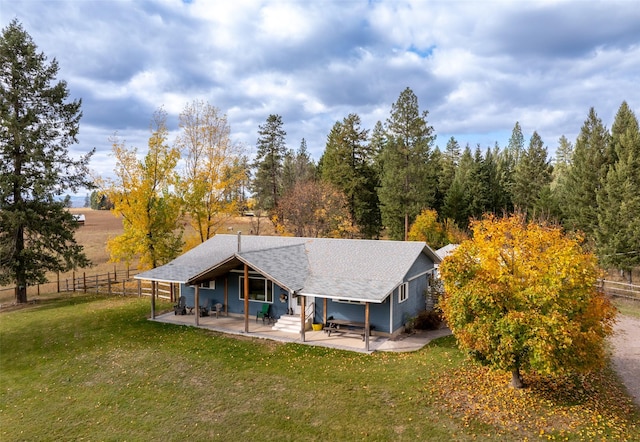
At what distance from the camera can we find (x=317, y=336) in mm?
18016

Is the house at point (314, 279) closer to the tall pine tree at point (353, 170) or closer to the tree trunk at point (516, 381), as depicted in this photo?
the tree trunk at point (516, 381)

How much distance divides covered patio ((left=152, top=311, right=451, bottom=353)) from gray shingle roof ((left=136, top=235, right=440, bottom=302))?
213 centimetres

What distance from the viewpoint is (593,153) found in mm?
34062

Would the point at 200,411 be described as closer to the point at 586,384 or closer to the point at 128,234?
the point at 586,384

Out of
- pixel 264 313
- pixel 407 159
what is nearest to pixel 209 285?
pixel 264 313

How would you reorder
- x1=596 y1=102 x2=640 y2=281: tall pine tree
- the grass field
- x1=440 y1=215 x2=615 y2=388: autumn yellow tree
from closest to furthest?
x1=440 y1=215 x2=615 y2=388: autumn yellow tree → x1=596 y1=102 x2=640 y2=281: tall pine tree → the grass field

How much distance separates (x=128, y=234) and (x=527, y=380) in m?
23.1

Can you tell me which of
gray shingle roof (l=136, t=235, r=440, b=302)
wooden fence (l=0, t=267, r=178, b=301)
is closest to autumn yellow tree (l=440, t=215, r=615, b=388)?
gray shingle roof (l=136, t=235, r=440, b=302)

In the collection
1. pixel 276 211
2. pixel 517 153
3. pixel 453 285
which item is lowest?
pixel 453 285

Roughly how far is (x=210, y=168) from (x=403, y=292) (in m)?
18.2

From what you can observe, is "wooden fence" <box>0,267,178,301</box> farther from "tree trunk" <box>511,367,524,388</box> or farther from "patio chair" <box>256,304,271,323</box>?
"tree trunk" <box>511,367,524,388</box>

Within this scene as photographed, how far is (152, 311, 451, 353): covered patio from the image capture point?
16750 millimetres

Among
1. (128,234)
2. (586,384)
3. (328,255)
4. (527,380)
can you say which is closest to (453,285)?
(527,380)

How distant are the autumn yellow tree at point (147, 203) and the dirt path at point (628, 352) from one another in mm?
24568
